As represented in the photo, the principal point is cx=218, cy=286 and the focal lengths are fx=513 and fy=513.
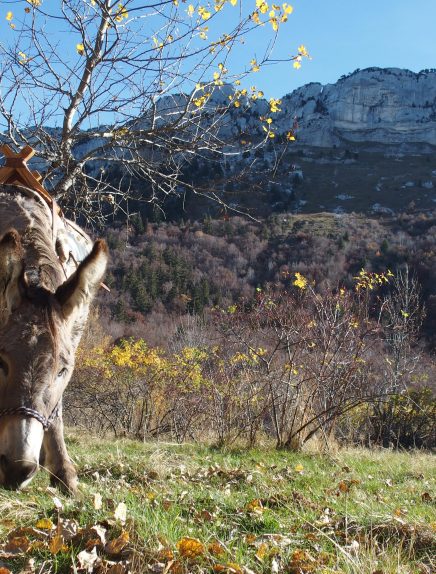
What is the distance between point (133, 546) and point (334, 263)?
64.3 metres

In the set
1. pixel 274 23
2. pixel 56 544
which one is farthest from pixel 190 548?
pixel 274 23

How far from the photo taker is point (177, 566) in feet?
7.58

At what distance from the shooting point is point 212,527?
3.04 m

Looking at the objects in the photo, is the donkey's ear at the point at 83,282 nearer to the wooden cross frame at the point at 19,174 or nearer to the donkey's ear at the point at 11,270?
the donkey's ear at the point at 11,270

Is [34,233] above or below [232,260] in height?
below

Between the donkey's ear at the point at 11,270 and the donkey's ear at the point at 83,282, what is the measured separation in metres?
0.26

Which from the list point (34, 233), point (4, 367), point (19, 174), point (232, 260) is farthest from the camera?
point (232, 260)

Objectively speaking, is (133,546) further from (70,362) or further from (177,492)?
(177,492)

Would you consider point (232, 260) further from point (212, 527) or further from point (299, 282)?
point (212, 527)

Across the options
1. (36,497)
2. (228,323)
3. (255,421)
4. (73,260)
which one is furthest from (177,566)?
(228,323)

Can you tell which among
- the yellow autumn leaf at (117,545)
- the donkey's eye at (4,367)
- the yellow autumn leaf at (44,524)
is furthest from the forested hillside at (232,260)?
the yellow autumn leaf at (117,545)

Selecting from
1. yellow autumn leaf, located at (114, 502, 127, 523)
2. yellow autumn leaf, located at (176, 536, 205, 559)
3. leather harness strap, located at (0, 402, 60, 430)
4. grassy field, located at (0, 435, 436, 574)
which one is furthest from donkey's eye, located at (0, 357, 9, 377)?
yellow autumn leaf, located at (176, 536, 205, 559)

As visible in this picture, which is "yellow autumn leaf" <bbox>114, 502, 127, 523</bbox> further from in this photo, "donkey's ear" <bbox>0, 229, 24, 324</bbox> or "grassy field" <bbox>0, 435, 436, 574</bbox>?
"donkey's ear" <bbox>0, 229, 24, 324</bbox>

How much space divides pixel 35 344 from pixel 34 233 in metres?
1.32
